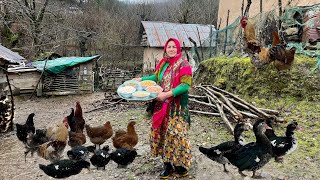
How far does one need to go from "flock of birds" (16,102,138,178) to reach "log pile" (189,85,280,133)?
281 centimetres

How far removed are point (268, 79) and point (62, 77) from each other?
10.6 metres

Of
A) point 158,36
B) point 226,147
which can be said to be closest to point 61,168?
point 226,147

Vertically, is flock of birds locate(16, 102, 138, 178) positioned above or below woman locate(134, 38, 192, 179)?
below

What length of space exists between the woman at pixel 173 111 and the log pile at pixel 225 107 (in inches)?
110

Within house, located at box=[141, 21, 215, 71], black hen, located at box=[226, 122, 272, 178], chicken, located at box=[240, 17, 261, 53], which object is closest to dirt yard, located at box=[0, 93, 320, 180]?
black hen, located at box=[226, 122, 272, 178]

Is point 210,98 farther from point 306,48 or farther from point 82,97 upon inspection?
point 82,97

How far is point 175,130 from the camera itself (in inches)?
156

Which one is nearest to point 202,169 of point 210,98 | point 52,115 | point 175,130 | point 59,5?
point 175,130

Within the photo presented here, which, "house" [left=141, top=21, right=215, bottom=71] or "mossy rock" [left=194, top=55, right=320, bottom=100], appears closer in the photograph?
"mossy rock" [left=194, top=55, right=320, bottom=100]

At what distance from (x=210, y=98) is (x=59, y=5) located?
16.0m

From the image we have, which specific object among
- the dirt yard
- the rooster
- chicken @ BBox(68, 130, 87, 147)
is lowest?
the dirt yard

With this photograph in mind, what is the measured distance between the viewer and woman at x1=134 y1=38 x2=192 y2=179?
12.6 ft

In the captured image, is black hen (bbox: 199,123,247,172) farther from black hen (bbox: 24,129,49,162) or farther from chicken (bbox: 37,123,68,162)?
black hen (bbox: 24,129,49,162)

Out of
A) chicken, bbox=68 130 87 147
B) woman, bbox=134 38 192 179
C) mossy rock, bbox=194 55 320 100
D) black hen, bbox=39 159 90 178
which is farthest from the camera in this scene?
mossy rock, bbox=194 55 320 100
